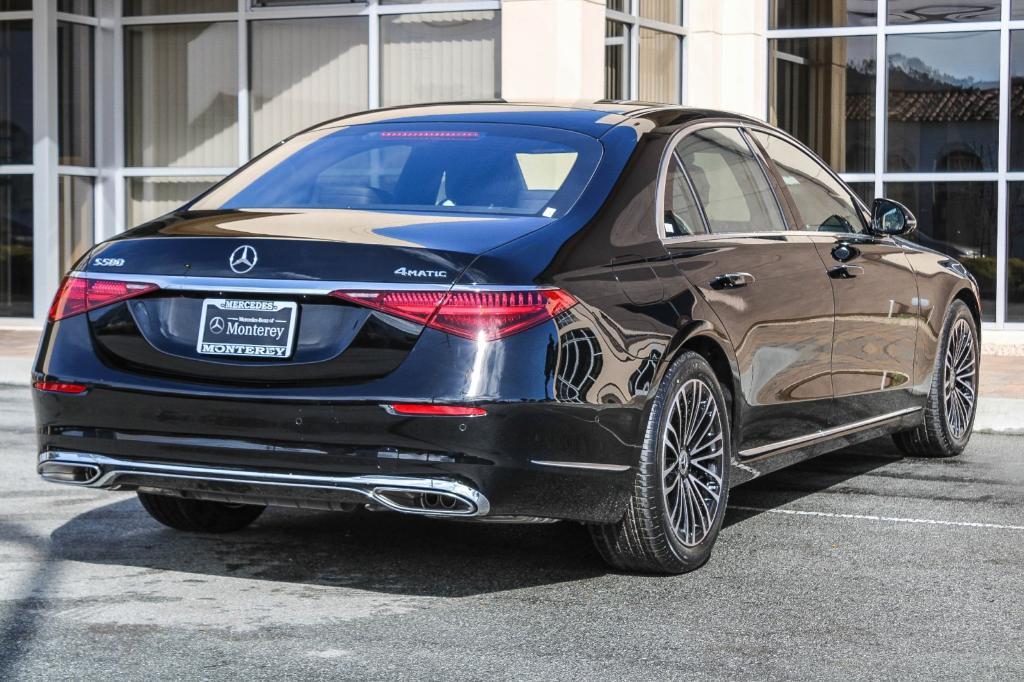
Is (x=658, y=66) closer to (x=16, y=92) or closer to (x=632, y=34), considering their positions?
(x=632, y=34)

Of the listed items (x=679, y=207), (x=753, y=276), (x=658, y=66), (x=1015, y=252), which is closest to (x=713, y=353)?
(x=753, y=276)

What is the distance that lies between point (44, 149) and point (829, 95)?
8.22 meters

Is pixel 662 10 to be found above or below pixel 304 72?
above

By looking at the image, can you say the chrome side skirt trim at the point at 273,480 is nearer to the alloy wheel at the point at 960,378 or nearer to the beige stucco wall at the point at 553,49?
the alloy wheel at the point at 960,378

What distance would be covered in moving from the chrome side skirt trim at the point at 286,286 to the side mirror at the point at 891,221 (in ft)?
10.0

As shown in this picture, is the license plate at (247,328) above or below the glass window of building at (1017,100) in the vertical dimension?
below

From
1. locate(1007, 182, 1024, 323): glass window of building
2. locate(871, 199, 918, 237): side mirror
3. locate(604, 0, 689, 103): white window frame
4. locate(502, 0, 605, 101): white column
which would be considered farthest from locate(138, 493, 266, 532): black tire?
locate(1007, 182, 1024, 323): glass window of building

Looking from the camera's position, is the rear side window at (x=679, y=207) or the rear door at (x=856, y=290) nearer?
the rear side window at (x=679, y=207)

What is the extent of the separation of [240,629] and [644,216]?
1.92 metres

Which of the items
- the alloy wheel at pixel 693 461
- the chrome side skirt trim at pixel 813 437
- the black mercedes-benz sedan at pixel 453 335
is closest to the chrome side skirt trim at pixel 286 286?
the black mercedes-benz sedan at pixel 453 335

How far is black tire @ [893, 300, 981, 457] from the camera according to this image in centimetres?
823

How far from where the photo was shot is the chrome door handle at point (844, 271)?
6.76 metres

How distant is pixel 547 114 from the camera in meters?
5.98

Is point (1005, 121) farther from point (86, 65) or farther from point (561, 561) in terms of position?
point (561, 561)
